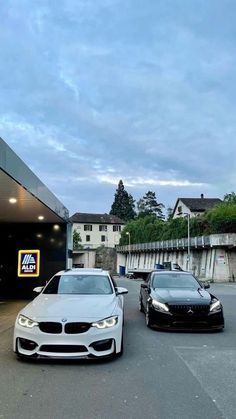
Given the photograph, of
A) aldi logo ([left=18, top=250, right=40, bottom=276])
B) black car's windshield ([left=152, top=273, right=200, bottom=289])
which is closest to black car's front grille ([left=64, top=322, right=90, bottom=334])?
black car's windshield ([left=152, top=273, right=200, bottom=289])

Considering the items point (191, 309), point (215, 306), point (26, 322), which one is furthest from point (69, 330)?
point (215, 306)

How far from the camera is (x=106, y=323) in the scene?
6.50 metres

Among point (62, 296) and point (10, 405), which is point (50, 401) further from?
point (62, 296)

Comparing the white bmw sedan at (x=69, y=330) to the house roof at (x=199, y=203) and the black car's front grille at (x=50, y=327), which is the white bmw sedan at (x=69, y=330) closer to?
the black car's front grille at (x=50, y=327)

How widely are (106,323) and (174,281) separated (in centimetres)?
528

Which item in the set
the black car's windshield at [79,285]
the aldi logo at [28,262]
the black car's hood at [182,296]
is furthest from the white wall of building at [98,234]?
the black car's windshield at [79,285]

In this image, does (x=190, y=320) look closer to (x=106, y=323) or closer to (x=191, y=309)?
(x=191, y=309)

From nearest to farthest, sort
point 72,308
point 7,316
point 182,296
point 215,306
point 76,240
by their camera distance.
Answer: point 72,308 → point 215,306 → point 182,296 → point 7,316 → point 76,240

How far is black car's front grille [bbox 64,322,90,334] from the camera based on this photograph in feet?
20.8

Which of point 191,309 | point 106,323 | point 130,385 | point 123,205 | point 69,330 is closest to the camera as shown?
point 130,385

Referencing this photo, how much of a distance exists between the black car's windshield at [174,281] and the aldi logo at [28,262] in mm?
9674

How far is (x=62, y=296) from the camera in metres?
7.81

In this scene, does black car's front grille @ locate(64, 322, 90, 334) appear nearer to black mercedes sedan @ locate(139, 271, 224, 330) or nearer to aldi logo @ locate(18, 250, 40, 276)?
black mercedes sedan @ locate(139, 271, 224, 330)

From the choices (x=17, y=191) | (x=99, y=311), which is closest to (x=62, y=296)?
(x=99, y=311)
